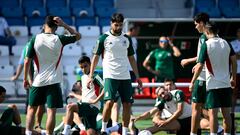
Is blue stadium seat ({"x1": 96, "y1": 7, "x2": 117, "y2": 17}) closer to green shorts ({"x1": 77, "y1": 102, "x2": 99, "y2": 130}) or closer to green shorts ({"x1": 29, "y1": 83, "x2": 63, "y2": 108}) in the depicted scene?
green shorts ({"x1": 77, "y1": 102, "x2": 99, "y2": 130})

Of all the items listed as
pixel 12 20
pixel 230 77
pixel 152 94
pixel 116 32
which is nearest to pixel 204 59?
pixel 230 77

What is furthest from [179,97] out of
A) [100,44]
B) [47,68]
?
[47,68]

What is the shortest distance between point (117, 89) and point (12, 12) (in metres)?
10.7

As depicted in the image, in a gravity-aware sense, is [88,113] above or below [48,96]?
below

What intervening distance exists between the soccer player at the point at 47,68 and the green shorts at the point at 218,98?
2.25 metres

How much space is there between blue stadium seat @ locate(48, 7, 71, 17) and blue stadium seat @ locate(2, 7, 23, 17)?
0.89 m

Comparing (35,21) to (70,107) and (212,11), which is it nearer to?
(212,11)

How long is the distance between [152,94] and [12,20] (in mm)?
5359

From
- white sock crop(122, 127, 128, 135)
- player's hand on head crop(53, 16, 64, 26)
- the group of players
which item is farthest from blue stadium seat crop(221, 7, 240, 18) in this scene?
player's hand on head crop(53, 16, 64, 26)

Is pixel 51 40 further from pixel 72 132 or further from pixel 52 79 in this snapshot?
pixel 72 132

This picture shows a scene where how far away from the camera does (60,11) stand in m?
22.1

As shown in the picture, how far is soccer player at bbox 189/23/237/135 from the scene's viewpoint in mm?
10953

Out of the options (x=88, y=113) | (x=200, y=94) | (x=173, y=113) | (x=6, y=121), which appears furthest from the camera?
(x=173, y=113)

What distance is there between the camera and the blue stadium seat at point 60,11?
22.0 metres
